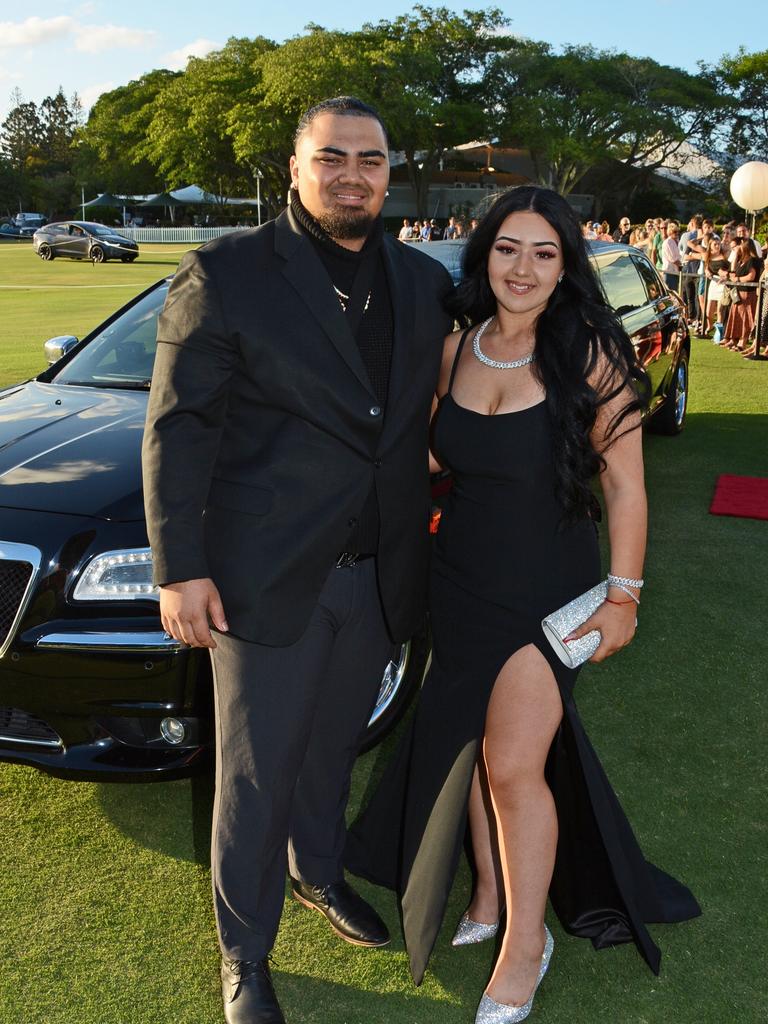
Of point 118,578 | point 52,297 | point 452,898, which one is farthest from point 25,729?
point 52,297

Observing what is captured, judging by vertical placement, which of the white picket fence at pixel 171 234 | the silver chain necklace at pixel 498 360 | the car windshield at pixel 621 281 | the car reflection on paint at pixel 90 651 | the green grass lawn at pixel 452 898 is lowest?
the white picket fence at pixel 171 234

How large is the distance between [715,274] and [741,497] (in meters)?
10.4

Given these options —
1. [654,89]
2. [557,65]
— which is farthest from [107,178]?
[654,89]

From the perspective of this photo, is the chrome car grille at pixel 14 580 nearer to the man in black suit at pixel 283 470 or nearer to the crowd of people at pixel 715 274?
the man in black suit at pixel 283 470

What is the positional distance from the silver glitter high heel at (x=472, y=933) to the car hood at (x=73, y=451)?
5.02ft

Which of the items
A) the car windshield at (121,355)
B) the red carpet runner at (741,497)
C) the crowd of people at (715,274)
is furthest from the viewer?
the crowd of people at (715,274)

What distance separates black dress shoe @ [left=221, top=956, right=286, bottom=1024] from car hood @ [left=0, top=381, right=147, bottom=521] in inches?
52.9

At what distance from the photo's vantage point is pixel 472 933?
277cm

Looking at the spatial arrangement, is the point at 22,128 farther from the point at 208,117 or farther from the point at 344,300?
the point at 344,300

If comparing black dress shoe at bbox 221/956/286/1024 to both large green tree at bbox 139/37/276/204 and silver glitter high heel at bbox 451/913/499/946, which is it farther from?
large green tree at bbox 139/37/276/204

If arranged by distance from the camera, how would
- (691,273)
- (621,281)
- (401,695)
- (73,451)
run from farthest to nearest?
1. (691,273)
2. (621,281)
3. (401,695)
4. (73,451)

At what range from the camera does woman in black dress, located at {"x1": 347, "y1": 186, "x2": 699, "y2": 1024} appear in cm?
240

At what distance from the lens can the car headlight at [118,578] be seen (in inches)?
118

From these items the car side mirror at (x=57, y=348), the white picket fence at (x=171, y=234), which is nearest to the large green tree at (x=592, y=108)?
the white picket fence at (x=171, y=234)
